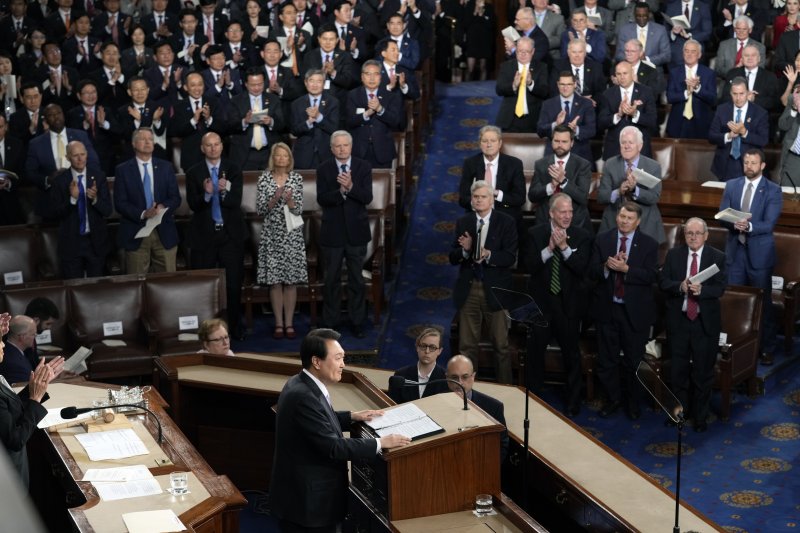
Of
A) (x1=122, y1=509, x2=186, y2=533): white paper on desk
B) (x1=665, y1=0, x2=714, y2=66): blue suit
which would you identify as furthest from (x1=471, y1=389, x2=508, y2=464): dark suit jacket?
(x1=665, y1=0, x2=714, y2=66): blue suit

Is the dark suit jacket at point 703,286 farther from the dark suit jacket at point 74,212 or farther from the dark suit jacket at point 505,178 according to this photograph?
the dark suit jacket at point 74,212

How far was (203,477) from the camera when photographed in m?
4.55

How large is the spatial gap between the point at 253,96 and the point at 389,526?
19.8 feet

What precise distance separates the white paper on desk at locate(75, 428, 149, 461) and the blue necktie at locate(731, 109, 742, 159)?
5826 millimetres

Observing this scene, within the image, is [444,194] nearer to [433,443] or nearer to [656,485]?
[656,485]

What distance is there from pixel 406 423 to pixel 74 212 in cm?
504

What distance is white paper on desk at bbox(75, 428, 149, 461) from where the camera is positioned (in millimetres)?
4730

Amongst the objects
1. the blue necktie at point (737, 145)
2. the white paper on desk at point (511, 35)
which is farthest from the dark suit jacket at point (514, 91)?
the blue necktie at point (737, 145)

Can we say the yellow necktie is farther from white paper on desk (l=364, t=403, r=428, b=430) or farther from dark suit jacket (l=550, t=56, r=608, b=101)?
white paper on desk (l=364, t=403, r=428, b=430)

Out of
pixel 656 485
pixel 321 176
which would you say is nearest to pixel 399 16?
pixel 321 176

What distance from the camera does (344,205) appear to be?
332 inches

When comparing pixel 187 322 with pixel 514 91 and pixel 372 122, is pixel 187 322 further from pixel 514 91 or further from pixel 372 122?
pixel 514 91

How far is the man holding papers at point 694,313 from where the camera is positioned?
23.6 feet

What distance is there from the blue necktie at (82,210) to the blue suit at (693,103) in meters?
5.14
